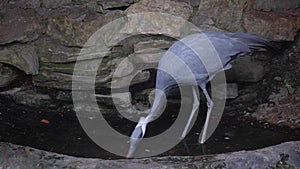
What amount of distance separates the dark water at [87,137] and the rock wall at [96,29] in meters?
0.25

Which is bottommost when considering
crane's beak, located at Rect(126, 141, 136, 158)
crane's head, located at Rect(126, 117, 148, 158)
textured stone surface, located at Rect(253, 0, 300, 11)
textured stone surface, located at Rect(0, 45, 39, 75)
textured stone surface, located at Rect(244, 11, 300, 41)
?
crane's beak, located at Rect(126, 141, 136, 158)

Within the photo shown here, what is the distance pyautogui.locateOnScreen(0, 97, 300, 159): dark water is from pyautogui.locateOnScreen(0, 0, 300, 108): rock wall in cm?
25

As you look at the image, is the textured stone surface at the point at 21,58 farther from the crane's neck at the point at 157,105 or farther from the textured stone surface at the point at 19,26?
the crane's neck at the point at 157,105

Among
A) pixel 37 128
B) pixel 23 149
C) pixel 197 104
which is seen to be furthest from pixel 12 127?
pixel 197 104

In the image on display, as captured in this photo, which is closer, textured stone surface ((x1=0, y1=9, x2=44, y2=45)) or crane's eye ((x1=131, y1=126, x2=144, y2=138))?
crane's eye ((x1=131, y1=126, x2=144, y2=138))

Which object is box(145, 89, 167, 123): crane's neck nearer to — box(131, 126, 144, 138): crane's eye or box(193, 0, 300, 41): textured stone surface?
box(131, 126, 144, 138): crane's eye

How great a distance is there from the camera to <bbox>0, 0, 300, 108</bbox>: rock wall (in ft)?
12.3

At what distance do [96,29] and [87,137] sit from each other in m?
0.87

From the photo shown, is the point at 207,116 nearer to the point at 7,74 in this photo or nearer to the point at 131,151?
the point at 131,151

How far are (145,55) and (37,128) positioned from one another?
895mm

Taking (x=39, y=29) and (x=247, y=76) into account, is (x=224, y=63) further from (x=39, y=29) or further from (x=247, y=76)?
(x=39, y=29)

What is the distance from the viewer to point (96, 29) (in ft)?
12.3

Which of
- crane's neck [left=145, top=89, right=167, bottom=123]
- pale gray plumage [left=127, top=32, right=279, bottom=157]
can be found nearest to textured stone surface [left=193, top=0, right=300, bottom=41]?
pale gray plumage [left=127, top=32, right=279, bottom=157]

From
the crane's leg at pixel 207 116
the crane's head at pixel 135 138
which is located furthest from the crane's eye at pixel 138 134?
the crane's leg at pixel 207 116
